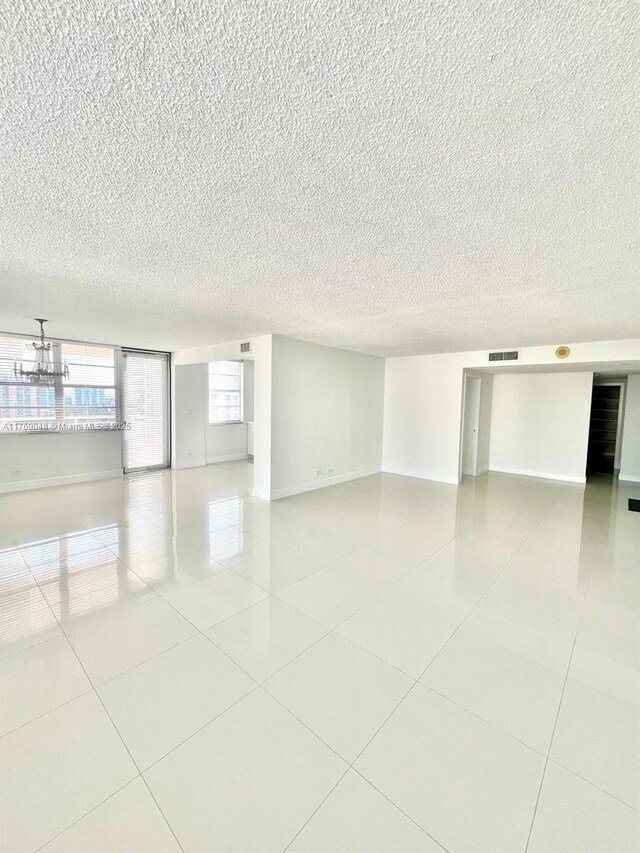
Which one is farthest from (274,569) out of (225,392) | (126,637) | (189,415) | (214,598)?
(225,392)

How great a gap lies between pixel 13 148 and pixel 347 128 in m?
1.25

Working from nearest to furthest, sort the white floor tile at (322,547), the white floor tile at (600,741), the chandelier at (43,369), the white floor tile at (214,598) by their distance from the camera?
the white floor tile at (600,741) < the white floor tile at (214,598) < the white floor tile at (322,547) < the chandelier at (43,369)

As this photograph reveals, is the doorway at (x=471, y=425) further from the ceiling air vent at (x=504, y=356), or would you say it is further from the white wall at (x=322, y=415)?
the white wall at (x=322, y=415)

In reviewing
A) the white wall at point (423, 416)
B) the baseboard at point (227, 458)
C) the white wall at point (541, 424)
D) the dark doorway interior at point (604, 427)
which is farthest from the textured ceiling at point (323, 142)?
the dark doorway interior at point (604, 427)

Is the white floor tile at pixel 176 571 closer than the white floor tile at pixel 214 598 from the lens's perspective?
No

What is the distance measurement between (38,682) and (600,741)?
→ 8.87ft

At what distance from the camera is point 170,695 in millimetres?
1751

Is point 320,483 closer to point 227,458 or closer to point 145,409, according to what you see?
point 227,458

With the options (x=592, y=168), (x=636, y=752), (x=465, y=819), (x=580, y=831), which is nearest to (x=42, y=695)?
(x=465, y=819)

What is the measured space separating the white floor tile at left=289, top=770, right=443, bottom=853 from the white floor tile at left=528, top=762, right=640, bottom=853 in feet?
1.27

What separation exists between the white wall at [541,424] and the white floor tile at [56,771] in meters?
7.81

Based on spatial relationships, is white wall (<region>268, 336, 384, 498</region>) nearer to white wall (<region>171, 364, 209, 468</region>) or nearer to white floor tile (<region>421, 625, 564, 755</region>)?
white wall (<region>171, 364, 209, 468</region>)

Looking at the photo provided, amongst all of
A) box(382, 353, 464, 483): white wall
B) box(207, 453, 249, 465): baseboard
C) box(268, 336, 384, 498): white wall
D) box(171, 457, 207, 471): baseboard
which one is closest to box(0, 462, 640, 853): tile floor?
box(268, 336, 384, 498): white wall

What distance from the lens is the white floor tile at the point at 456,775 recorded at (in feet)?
3.98
